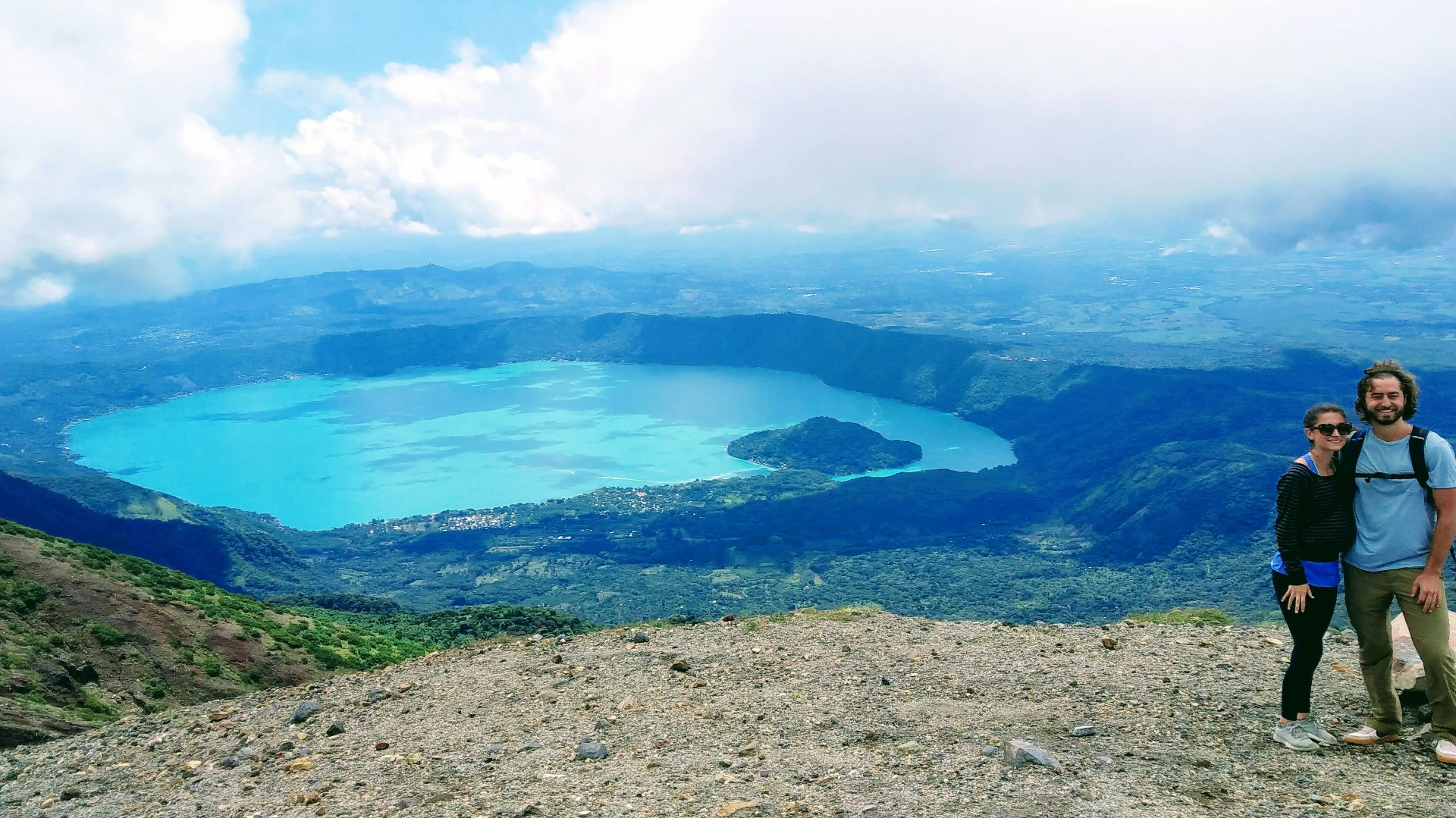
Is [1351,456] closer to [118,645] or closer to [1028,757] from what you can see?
[1028,757]

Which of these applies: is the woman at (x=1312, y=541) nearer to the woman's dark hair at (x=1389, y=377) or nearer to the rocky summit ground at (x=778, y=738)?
the woman's dark hair at (x=1389, y=377)

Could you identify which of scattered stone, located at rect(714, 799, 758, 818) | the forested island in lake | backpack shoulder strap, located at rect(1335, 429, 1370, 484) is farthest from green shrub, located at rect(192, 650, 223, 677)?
the forested island in lake

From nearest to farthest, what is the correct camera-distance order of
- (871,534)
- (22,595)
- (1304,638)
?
(1304,638) → (22,595) → (871,534)

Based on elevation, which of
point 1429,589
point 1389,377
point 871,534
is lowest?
point 871,534

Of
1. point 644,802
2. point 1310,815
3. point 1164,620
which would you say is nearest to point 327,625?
point 644,802

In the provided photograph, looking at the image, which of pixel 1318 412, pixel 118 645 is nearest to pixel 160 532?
pixel 118 645

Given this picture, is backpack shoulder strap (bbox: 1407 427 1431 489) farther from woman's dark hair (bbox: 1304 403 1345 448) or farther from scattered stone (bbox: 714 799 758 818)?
scattered stone (bbox: 714 799 758 818)
